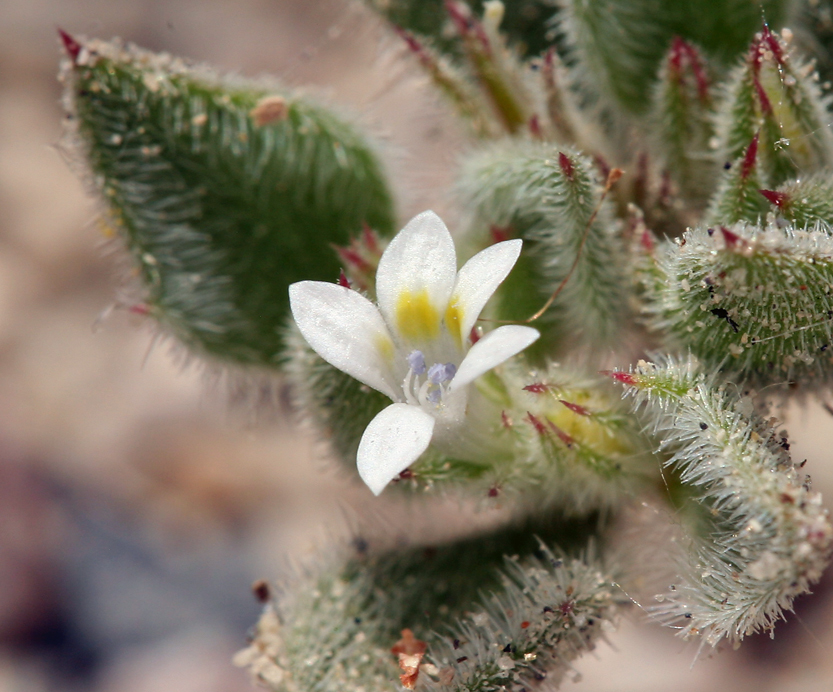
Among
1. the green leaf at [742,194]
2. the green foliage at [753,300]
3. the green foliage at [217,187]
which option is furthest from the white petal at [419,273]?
the green foliage at [217,187]

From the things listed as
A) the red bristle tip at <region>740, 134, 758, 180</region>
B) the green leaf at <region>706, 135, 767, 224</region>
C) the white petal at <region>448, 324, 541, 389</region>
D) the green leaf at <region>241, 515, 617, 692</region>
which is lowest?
the green leaf at <region>241, 515, 617, 692</region>

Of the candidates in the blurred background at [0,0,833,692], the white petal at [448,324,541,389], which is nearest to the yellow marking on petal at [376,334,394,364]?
the white petal at [448,324,541,389]

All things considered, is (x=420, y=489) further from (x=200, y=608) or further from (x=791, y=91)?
(x=200, y=608)

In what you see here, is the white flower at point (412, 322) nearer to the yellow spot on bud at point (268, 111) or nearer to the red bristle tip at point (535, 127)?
the red bristle tip at point (535, 127)

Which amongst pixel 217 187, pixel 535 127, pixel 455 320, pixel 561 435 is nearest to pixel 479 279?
pixel 455 320

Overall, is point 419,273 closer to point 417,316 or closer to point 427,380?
point 417,316

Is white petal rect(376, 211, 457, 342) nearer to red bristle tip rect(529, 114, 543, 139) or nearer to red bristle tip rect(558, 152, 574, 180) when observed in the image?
red bristle tip rect(558, 152, 574, 180)
